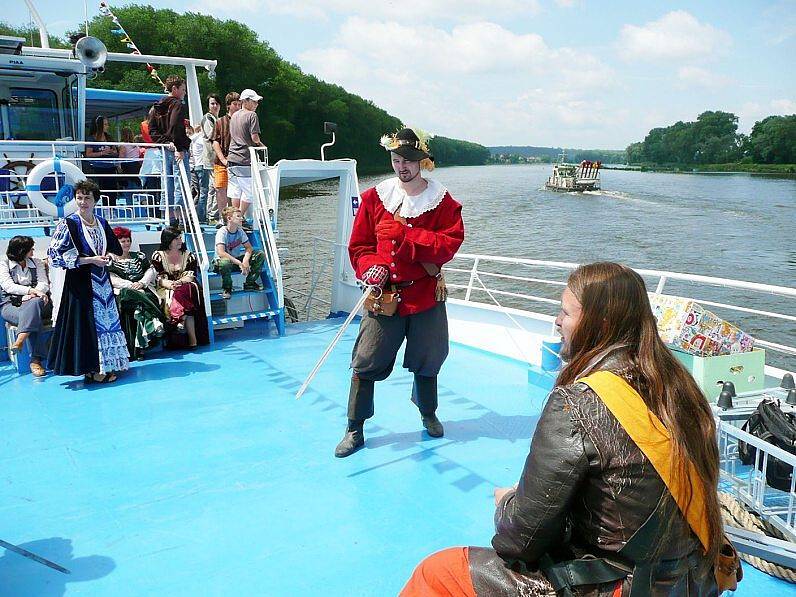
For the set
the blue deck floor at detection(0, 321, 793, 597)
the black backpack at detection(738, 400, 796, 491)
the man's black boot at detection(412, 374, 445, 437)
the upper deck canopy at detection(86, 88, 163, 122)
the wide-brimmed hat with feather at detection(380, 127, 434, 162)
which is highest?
the upper deck canopy at detection(86, 88, 163, 122)

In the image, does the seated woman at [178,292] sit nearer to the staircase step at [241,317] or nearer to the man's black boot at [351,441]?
the staircase step at [241,317]

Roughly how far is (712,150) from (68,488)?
101210 millimetres

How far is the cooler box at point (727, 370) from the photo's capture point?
10.6 feet

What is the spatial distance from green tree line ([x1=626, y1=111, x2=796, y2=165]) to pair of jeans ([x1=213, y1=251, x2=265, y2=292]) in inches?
3568

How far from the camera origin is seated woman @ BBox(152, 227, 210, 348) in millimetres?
5926

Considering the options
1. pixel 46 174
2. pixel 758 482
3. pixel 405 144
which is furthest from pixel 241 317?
pixel 758 482

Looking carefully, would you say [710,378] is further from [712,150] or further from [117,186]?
[712,150]

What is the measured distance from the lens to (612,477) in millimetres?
1230

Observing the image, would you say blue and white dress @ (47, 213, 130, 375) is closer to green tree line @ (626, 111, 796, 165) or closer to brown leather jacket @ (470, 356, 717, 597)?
brown leather jacket @ (470, 356, 717, 597)

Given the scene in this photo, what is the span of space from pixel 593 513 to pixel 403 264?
90.9 inches

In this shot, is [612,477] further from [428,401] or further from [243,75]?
[243,75]

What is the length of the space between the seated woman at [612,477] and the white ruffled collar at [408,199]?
2111 mm

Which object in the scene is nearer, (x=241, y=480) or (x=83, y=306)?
(x=241, y=480)

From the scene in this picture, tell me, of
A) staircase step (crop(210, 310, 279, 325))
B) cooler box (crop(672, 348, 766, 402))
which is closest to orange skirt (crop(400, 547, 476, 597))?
cooler box (crop(672, 348, 766, 402))
